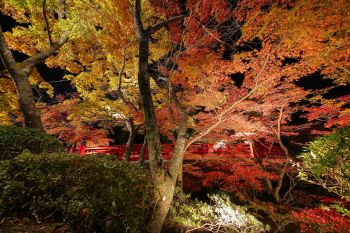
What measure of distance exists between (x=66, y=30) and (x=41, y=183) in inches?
300

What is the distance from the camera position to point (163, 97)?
38.8 feet

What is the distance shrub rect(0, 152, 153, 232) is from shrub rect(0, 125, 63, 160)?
1.82 m

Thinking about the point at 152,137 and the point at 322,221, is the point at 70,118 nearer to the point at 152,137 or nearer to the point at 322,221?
the point at 152,137

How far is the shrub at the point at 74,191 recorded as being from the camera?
3.46 meters

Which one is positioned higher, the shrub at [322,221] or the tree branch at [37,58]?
the tree branch at [37,58]

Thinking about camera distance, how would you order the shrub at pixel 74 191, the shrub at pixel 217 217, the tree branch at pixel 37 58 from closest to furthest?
the shrub at pixel 74 191 → the shrub at pixel 217 217 → the tree branch at pixel 37 58

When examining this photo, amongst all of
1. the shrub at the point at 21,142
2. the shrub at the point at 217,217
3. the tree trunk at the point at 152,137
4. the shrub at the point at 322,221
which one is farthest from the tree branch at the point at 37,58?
the shrub at the point at 322,221

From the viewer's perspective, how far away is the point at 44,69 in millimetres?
21312

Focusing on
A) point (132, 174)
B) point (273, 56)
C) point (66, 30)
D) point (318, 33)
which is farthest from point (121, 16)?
point (318, 33)

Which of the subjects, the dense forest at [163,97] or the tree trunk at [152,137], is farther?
the tree trunk at [152,137]

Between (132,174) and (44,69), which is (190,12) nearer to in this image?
(132,174)

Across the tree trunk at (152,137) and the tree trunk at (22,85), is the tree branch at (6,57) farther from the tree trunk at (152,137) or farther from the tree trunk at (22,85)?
the tree trunk at (152,137)

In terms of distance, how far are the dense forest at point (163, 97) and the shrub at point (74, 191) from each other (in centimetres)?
2

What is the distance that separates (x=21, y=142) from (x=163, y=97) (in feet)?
24.1
